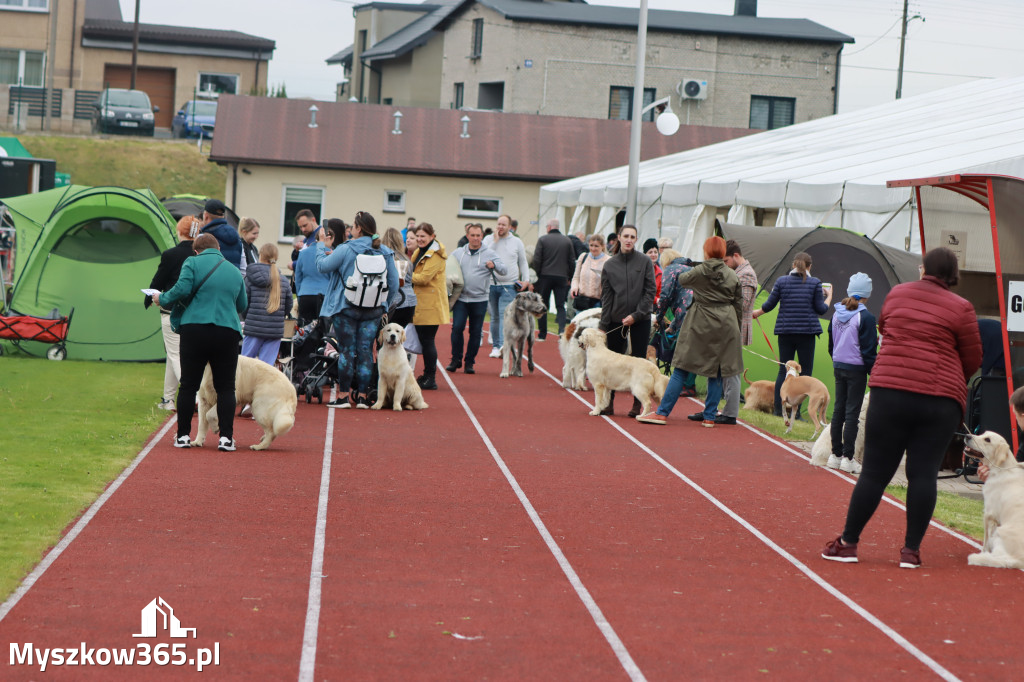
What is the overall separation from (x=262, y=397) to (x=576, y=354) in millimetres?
6113

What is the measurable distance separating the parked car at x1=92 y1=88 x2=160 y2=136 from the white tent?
2515 cm

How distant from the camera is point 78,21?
55406 millimetres

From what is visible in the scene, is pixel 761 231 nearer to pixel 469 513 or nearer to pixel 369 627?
pixel 469 513

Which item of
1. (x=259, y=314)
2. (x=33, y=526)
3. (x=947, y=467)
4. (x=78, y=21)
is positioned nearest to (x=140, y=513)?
(x=33, y=526)

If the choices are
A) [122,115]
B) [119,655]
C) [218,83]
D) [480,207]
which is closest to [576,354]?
[119,655]

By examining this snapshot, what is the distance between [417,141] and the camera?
117 feet

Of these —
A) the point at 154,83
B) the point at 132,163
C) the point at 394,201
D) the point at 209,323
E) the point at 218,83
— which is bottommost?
the point at 209,323

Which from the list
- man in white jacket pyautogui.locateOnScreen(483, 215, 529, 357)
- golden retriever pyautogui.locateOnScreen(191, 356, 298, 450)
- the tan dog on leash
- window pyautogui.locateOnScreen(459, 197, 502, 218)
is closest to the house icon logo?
golden retriever pyautogui.locateOnScreen(191, 356, 298, 450)

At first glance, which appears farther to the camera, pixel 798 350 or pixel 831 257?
pixel 831 257

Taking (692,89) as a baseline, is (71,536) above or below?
below

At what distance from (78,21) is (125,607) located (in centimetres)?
5481

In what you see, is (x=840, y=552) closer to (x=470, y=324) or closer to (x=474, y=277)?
(x=474, y=277)

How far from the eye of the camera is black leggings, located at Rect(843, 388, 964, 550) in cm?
721

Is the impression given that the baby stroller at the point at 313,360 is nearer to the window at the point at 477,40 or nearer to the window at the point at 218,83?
the window at the point at 477,40
